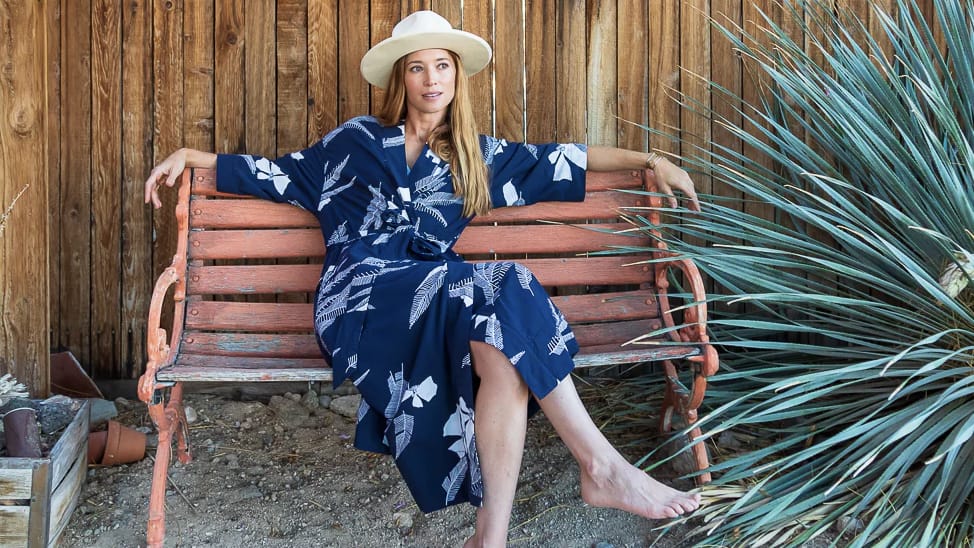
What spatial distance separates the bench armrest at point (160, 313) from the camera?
8.13 ft

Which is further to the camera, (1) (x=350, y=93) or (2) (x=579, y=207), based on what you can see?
(1) (x=350, y=93)

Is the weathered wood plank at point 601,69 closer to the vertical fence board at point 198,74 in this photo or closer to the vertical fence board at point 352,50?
the vertical fence board at point 352,50

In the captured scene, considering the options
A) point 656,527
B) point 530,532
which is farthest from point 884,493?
point 530,532

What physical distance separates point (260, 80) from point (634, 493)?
2.30m

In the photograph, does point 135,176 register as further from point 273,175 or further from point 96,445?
point 96,445

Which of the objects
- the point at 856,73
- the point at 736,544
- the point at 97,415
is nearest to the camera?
the point at 736,544

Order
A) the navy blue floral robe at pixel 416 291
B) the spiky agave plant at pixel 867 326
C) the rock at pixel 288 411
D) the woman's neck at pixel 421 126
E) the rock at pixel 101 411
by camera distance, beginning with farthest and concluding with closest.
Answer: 1. the rock at pixel 288 411
2. the rock at pixel 101 411
3. the woman's neck at pixel 421 126
4. the navy blue floral robe at pixel 416 291
5. the spiky agave plant at pixel 867 326

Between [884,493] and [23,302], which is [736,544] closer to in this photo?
[884,493]

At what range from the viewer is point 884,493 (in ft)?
7.97

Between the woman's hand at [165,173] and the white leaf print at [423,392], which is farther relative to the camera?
the woman's hand at [165,173]

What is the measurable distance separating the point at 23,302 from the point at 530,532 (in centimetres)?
197

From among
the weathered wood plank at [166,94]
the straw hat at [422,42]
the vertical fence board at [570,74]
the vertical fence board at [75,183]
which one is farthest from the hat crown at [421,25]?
the vertical fence board at [75,183]

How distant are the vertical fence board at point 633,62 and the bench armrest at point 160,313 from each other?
1.77m

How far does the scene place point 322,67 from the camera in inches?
141
